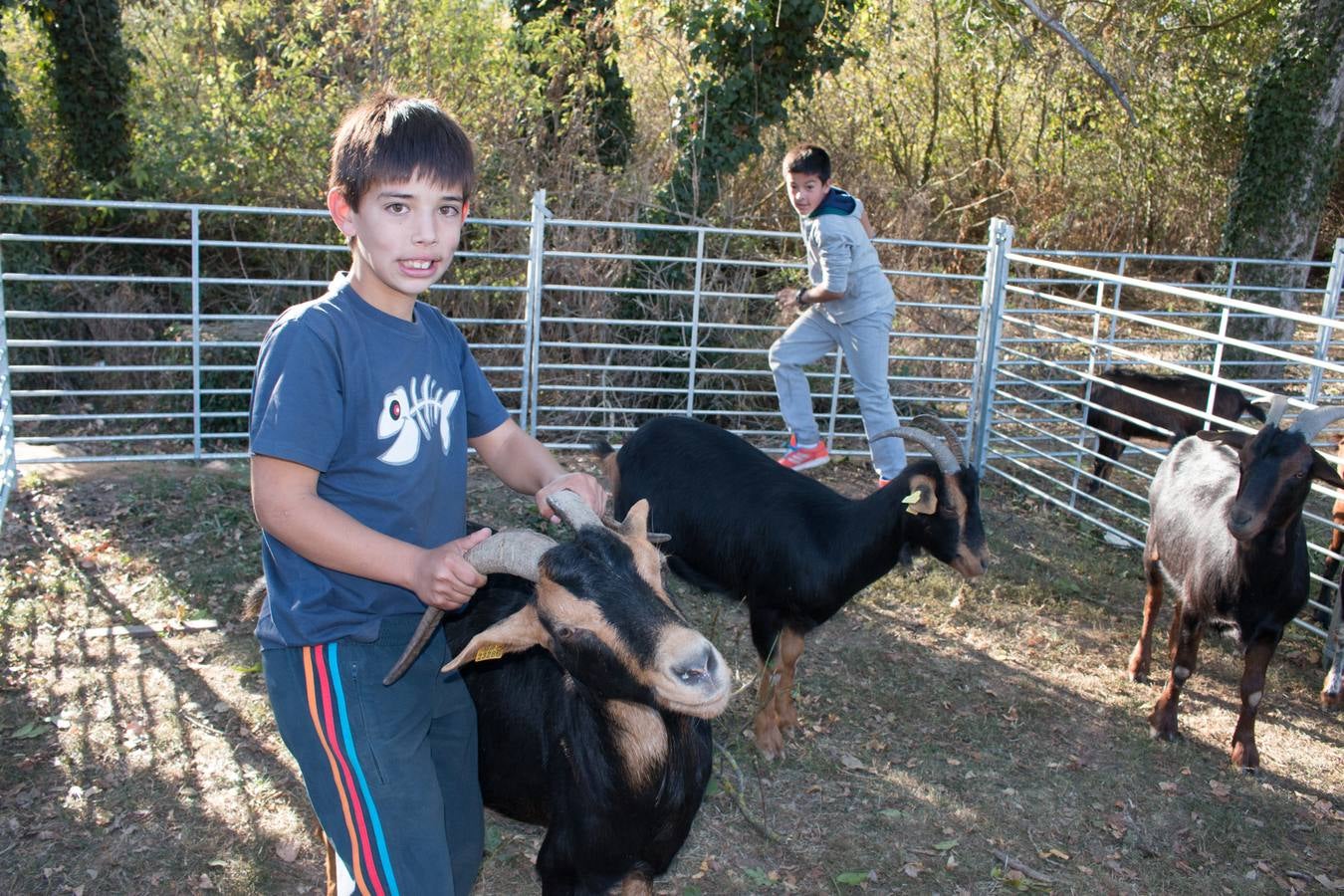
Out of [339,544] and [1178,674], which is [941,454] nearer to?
[1178,674]

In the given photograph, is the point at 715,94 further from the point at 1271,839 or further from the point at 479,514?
the point at 1271,839

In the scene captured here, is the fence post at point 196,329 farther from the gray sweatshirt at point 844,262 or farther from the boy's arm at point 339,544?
the boy's arm at point 339,544

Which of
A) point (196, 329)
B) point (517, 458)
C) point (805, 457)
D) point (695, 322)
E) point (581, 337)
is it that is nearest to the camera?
point (517, 458)

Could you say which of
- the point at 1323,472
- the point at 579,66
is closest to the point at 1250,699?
the point at 1323,472


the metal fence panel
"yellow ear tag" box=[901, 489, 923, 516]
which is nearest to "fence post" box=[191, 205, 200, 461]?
the metal fence panel

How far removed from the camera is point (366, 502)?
2.48 metres

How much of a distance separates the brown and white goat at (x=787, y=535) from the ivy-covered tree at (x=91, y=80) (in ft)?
27.2

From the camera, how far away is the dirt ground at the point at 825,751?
4305 millimetres

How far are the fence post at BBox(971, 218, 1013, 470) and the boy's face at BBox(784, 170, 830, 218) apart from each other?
83.7 inches

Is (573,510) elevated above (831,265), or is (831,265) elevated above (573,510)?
(831,265)

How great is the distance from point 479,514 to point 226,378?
3217 millimetres

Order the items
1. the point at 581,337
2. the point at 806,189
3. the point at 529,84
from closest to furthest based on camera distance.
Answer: the point at 806,189 < the point at 581,337 < the point at 529,84

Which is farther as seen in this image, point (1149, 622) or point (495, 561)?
point (1149, 622)

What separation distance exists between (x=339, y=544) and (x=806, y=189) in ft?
18.7
